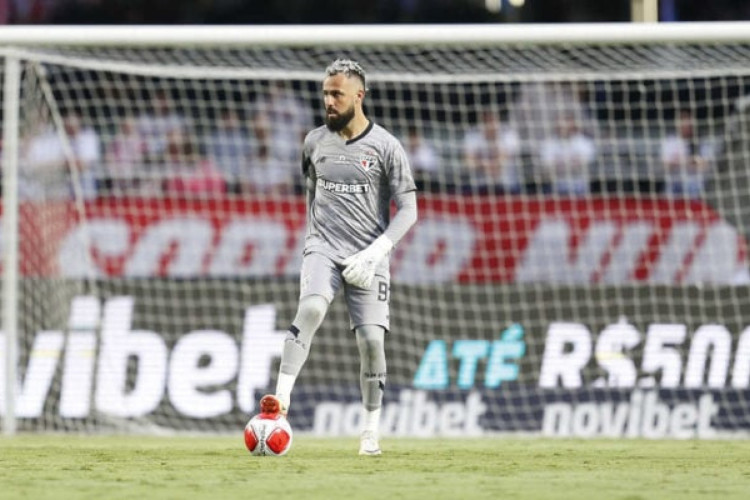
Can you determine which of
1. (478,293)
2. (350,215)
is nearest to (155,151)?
(478,293)

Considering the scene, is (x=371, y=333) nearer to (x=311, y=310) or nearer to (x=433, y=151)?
(x=311, y=310)

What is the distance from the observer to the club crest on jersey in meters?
8.43

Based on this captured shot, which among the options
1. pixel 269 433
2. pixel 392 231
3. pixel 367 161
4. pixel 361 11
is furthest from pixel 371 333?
pixel 361 11

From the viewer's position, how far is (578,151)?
14.0 m

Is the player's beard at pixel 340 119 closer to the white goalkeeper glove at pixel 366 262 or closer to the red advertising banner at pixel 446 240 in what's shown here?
the white goalkeeper glove at pixel 366 262

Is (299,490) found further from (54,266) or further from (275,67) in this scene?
(275,67)

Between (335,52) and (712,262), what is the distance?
5126 mm

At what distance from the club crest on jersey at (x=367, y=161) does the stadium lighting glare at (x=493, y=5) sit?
421 inches

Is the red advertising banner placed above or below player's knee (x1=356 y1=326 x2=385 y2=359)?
above

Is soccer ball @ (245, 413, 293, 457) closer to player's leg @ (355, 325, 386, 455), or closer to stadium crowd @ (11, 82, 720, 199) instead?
player's leg @ (355, 325, 386, 455)

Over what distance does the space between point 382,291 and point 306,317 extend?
49 centimetres

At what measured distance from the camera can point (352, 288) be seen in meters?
8.48

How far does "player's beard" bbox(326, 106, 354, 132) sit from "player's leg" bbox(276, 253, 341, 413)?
2.26ft

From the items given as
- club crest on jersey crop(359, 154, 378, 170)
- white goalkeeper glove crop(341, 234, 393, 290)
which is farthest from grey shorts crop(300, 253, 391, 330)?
club crest on jersey crop(359, 154, 378, 170)
